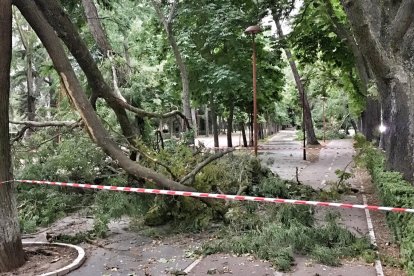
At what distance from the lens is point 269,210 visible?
29.2 ft

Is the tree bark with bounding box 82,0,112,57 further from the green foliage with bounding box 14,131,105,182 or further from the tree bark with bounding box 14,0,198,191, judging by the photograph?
the tree bark with bounding box 14,0,198,191

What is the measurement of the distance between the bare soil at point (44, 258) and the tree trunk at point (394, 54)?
702 cm

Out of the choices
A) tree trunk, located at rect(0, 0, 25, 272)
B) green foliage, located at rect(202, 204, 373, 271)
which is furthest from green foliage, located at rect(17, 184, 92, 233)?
green foliage, located at rect(202, 204, 373, 271)

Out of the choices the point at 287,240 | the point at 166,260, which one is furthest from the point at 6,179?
the point at 287,240

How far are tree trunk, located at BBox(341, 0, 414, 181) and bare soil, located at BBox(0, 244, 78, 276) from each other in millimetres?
7020

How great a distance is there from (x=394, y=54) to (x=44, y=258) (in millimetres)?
8004

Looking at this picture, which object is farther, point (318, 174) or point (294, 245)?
point (318, 174)

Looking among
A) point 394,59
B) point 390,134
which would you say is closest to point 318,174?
point 390,134

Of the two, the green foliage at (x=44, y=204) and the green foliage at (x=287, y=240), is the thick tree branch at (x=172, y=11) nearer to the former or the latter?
the green foliage at (x=44, y=204)

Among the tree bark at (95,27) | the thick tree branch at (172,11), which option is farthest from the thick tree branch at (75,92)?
the thick tree branch at (172,11)

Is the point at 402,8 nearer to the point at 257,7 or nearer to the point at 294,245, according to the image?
the point at 294,245

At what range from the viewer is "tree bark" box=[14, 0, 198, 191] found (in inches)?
304

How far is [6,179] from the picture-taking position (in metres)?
6.69

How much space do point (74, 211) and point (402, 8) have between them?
8.58 metres
